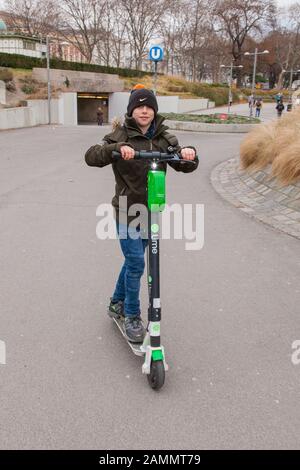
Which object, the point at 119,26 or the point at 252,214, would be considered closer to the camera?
the point at 252,214

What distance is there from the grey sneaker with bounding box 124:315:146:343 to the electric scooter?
0.26 metres

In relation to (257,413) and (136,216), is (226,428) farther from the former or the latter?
(136,216)

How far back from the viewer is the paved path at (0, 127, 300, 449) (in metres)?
2.62

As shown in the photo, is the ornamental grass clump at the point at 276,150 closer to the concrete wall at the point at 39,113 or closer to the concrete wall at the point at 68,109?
the concrete wall at the point at 39,113

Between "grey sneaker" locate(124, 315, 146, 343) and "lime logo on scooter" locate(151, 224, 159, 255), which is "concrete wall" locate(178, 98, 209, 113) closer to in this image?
"grey sneaker" locate(124, 315, 146, 343)

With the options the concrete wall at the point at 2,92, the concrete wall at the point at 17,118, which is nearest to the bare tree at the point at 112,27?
the concrete wall at the point at 2,92

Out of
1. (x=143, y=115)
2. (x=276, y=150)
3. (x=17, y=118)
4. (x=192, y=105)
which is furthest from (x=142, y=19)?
(x=143, y=115)

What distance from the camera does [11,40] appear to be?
43.3 m

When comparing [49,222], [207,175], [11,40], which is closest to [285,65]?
[11,40]

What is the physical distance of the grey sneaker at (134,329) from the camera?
3.42 metres

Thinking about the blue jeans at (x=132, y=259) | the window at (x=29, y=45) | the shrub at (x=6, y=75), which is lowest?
the blue jeans at (x=132, y=259)

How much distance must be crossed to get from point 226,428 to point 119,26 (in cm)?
6739

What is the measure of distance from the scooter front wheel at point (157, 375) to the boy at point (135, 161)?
0.46 m

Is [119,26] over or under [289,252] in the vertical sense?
over
